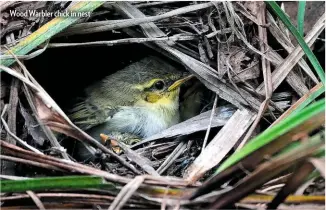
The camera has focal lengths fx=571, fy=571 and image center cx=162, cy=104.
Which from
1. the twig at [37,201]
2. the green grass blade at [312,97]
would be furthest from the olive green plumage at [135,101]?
the twig at [37,201]

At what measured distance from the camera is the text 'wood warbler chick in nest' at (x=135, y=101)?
3.29 m

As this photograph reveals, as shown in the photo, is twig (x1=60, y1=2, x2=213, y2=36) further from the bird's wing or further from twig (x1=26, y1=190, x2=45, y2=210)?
twig (x1=26, y1=190, x2=45, y2=210)

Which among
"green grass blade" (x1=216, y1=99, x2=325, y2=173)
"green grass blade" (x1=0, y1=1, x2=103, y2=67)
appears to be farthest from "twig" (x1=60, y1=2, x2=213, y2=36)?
"green grass blade" (x1=216, y1=99, x2=325, y2=173)

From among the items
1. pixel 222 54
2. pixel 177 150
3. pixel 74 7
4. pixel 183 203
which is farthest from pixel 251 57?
pixel 183 203

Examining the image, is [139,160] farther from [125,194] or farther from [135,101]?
[135,101]

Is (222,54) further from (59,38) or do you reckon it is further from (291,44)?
(59,38)

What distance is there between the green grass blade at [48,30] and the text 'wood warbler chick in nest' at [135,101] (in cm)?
68

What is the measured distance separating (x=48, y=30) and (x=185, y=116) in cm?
115

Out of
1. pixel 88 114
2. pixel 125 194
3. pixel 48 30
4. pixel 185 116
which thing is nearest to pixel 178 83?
pixel 185 116

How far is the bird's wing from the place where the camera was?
10.6ft

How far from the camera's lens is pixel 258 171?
185cm

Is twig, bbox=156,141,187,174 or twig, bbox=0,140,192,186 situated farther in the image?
twig, bbox=156,141,187,174

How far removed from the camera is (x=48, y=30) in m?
2.74

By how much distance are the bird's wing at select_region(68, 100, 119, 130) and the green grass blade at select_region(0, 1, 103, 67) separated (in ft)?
2.18
